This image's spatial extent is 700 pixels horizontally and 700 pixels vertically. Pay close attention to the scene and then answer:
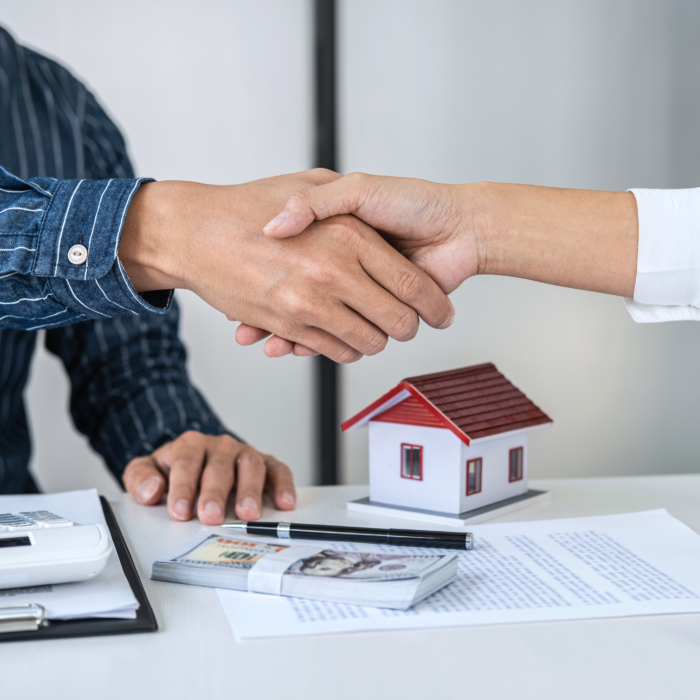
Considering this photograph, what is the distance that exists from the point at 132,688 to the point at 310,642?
121mm

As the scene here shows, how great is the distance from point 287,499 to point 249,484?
0.17 ft

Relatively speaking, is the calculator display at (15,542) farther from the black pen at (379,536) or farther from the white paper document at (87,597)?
the black pen at (379,536)

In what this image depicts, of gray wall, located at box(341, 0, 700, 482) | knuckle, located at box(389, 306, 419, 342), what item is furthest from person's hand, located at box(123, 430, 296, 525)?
gray wall, located at box(341, 0, 700, 482)

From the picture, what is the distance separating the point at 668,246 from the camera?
84 centimetres

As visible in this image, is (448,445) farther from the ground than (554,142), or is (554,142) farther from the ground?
(554,142)

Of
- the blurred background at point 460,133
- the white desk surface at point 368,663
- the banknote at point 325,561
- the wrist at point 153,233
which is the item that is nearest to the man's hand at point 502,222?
the wrist at point 153,233

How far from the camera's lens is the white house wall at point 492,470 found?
0.84 metres

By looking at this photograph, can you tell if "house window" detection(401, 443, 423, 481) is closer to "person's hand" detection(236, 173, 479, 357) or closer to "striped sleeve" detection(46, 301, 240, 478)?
"person's hand" detection(236, 173, 479, 357)

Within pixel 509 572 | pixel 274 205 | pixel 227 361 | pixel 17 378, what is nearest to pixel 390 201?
pixel 274 205

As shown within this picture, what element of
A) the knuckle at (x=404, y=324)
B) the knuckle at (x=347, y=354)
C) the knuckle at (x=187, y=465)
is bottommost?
the knuckle at (x=187, y=465)

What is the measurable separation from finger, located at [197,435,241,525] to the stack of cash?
15 cm

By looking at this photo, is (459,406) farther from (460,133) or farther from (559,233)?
(460,133)

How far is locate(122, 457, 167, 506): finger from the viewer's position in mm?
898

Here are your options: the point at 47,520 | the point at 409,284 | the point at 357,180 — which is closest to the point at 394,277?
the point at 409,284
